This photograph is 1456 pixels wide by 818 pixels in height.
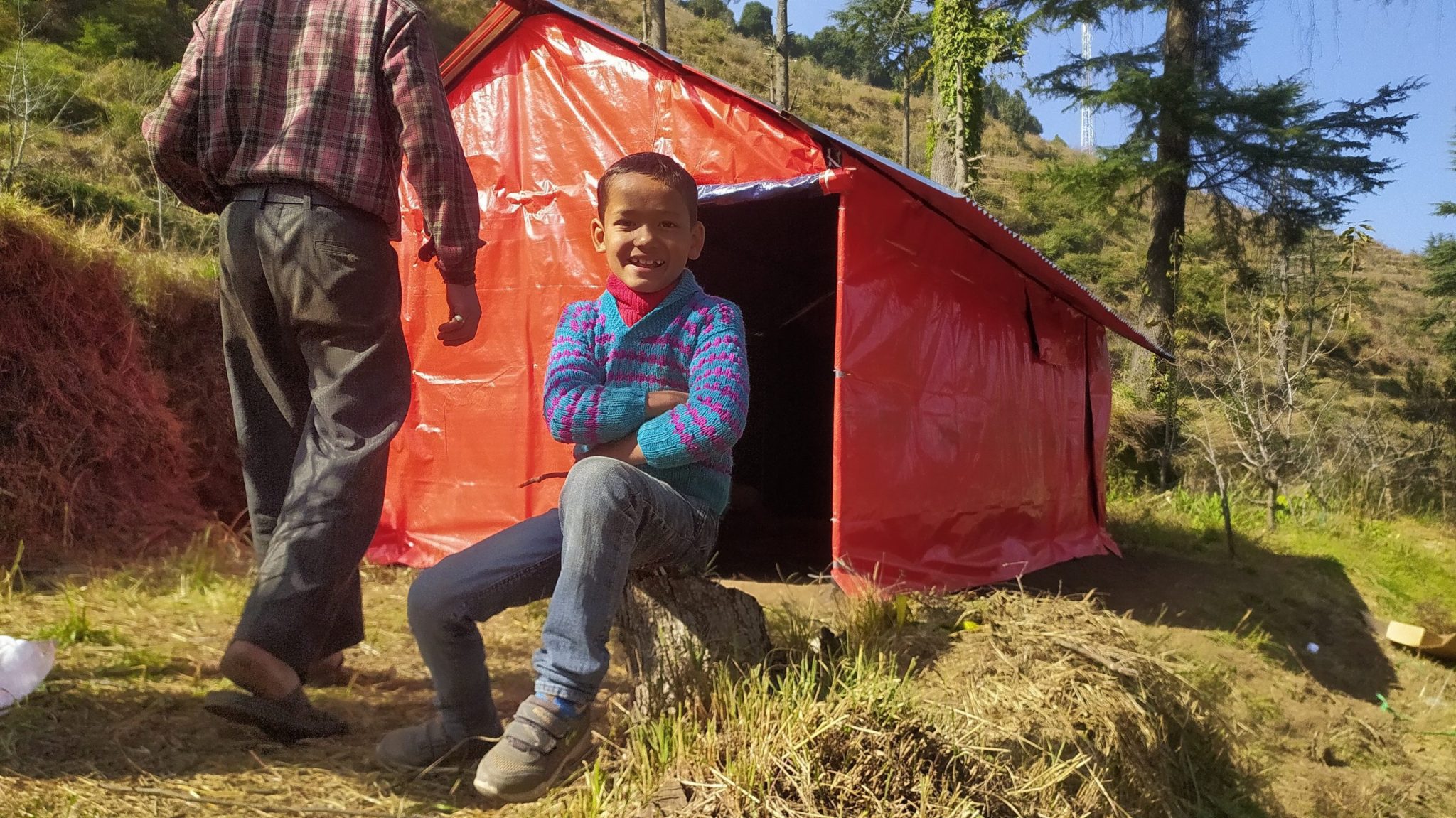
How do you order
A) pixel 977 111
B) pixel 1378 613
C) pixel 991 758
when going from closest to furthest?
pixel 991 758, pixel 1378 613, pixel 977 111

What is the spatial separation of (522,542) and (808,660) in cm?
88

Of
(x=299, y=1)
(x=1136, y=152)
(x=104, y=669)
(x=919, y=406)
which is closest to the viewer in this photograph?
(x=299, y=1)

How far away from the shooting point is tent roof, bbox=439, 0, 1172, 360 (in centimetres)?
392

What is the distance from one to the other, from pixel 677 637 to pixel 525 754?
40 cm

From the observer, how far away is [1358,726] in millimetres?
4367

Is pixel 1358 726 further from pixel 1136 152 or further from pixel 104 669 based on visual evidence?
pixel 1136 152

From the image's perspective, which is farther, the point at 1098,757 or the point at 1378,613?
the point at 1378,613

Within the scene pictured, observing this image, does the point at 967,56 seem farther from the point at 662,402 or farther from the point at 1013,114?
the point at 1013,114

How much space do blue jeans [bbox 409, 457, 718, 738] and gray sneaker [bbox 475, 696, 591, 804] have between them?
4cm

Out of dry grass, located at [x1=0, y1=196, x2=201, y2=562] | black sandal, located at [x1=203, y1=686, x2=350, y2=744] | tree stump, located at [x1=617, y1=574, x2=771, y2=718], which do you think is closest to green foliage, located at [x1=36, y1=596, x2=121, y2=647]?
black sandal, located at [x1=203, y1=686, x2=350, y2=744]

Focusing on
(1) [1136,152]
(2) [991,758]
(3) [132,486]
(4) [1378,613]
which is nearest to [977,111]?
(1) [1136,152]

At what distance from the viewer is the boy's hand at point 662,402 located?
→ 5.85 ft

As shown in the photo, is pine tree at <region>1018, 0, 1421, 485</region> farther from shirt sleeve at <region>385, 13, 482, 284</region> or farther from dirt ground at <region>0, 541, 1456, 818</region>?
shirt sleeve at <region>385, 13, 482, 284</region>

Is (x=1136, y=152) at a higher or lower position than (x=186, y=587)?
higher
